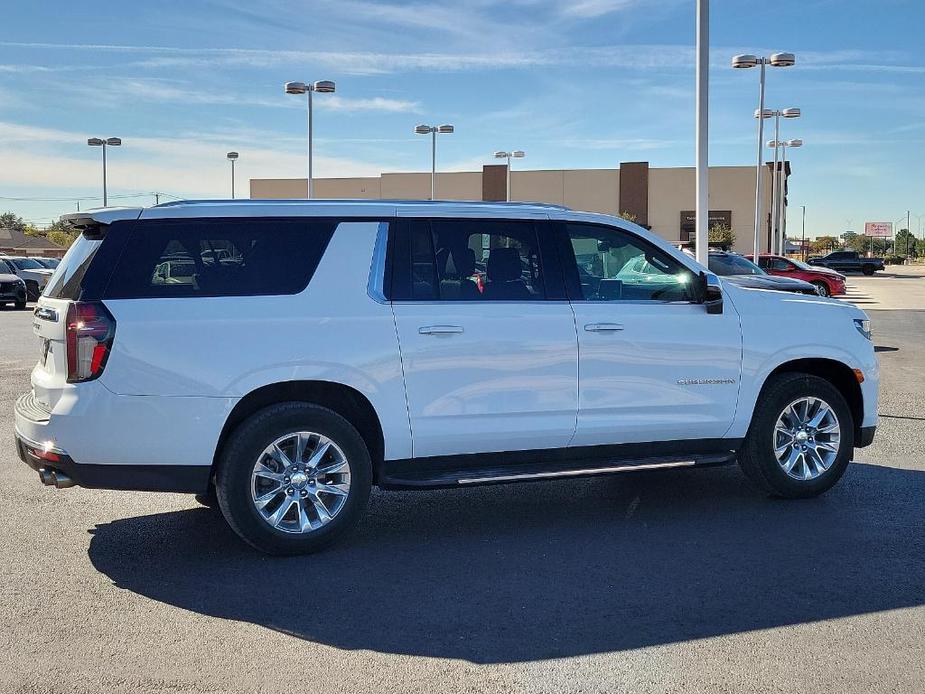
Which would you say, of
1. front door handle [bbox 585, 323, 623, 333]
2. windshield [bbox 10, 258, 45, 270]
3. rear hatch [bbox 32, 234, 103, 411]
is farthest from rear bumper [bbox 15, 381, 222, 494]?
windshield [bbox 10, 258, 45, 270]

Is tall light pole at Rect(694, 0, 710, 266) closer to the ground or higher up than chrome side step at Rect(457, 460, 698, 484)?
higher up

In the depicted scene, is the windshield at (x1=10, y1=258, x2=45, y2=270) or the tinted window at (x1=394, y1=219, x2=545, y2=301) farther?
the windshield at (x1=10, y1=258, x2=45, y2=270)

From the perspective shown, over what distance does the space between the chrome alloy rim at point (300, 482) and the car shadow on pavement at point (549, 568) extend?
0.24m

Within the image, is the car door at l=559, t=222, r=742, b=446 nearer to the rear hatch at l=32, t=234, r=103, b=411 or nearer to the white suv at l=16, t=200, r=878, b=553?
the white suv at l=16, t=200, r=878, b=553

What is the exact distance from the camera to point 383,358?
569 cm

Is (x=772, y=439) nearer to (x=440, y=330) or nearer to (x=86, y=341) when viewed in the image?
(x=440, y=330)

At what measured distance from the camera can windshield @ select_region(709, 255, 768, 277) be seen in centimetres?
2391

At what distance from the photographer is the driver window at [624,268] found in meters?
6.34

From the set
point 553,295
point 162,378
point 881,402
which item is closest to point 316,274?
point 162,378

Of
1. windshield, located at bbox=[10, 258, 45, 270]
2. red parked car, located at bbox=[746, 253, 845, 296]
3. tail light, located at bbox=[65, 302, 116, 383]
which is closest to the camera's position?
tail light, located at bbox=[65, 302, 116, 383]

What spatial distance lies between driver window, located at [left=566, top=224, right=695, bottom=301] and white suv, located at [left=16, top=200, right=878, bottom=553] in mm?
12

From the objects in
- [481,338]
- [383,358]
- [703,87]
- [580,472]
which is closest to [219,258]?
[383,358]

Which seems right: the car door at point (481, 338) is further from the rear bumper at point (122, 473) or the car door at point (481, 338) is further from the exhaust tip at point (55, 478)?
the exhaust tip at point (55, 478)

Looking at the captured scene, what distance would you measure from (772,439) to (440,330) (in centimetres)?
250
